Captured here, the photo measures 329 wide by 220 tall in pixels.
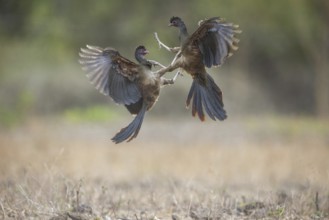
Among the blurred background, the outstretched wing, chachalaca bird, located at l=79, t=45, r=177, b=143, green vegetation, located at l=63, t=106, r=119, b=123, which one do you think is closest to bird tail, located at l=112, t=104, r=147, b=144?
chachalaca bird, located at l=79, t=45, r=177, b=143

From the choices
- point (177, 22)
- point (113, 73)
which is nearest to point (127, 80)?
point (113, 73)

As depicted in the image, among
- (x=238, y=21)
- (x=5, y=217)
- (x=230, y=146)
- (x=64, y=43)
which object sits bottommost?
(x=5, y=217)

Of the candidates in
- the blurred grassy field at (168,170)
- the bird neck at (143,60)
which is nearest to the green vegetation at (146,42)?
the blurred grassy field at (168,170)

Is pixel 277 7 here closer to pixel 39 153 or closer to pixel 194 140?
pixel 194 140

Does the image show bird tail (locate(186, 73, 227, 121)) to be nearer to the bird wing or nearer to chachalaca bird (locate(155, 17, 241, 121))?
chachalaca bird (locate(155, 17, 241, 121))

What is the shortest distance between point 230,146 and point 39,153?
4264 millimetres

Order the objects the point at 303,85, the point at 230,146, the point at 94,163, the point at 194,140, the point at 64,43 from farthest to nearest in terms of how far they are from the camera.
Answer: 1. the point at 303,85
2. the point at 64,43
3. the point at 194,140
4. the point at 230,146
5. the point at 94,163

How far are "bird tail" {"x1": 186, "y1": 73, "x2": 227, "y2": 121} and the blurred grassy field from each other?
79 cm

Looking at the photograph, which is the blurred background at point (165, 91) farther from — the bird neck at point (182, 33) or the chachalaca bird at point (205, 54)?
the bird neck at point (182, 33)

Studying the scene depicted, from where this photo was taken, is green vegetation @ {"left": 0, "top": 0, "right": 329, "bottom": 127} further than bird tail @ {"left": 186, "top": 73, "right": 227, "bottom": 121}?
Yes

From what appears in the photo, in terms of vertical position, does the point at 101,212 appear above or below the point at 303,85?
below

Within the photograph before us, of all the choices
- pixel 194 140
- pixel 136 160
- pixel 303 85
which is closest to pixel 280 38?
pixel 303 85

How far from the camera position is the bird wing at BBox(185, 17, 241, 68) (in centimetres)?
583

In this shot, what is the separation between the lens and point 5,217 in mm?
5469
